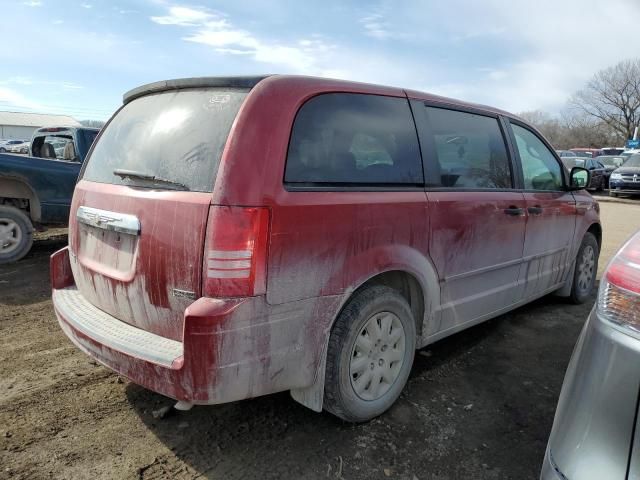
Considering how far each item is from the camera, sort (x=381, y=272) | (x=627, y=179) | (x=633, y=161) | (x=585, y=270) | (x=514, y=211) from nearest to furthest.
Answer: (x=381, y=272)
(x=514, y=211)
(x=585, y=270)
(x=627, y=179)
(x=633, y=161)

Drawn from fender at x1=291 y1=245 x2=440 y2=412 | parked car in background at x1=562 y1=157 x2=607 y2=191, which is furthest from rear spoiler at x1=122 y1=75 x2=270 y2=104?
parked car in background at x1=562 y1=157 x2=607 y2=191

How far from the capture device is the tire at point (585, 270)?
502cm

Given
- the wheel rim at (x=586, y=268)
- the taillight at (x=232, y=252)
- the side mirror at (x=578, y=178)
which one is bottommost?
the wheel rim at (x=586, y=268)

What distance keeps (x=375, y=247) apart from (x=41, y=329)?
3.08 metres

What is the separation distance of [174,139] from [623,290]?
2047 mm

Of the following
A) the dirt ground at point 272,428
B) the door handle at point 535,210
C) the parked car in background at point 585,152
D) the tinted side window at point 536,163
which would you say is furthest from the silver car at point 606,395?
the parked car in background at point 585,152

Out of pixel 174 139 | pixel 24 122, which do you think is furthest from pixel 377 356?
pixel 24 122

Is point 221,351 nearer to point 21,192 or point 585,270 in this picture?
point 585,270

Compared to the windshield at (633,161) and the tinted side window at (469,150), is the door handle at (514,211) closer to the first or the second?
the tinted side window at (469,150)

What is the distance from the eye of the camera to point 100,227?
2.61 meters

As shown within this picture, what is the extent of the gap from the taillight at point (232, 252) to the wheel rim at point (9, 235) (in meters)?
5.35

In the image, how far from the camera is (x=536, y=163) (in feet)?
14.1

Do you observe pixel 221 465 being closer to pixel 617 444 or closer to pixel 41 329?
pixel 617 444

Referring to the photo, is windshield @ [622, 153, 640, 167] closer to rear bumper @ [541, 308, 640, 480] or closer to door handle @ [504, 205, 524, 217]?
door handle @ [504, 205, 524, 217]
